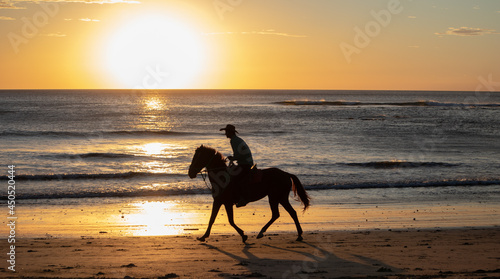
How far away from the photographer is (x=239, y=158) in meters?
9.47

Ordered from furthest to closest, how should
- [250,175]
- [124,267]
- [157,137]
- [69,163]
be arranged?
1. [157,137]
2. [69,163]
3. [250,175]
4. [124,267]

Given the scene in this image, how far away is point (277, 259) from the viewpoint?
808 cm

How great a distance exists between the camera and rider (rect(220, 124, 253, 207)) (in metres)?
9.37

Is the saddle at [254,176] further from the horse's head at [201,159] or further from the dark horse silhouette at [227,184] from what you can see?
the horse's head at [201,159]

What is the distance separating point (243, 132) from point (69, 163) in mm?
23224

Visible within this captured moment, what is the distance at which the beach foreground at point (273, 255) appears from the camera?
7.21 metres

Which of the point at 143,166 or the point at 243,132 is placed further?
the point at 243,132

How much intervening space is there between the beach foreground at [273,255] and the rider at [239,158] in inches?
40.9

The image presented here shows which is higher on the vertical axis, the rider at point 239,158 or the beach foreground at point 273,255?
the rider at point 239,158

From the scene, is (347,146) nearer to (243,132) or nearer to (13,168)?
(243,132)

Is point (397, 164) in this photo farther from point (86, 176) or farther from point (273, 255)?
point (273, 255)

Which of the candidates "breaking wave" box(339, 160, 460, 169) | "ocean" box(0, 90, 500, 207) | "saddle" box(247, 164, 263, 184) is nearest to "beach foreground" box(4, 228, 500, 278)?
"saddle" box(247, 164, 263, 184)

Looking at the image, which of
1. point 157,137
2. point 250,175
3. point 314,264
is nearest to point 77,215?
point 250,175

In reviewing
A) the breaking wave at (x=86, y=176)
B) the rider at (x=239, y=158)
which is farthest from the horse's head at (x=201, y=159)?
the breaking wave at (x=86, y=176)
